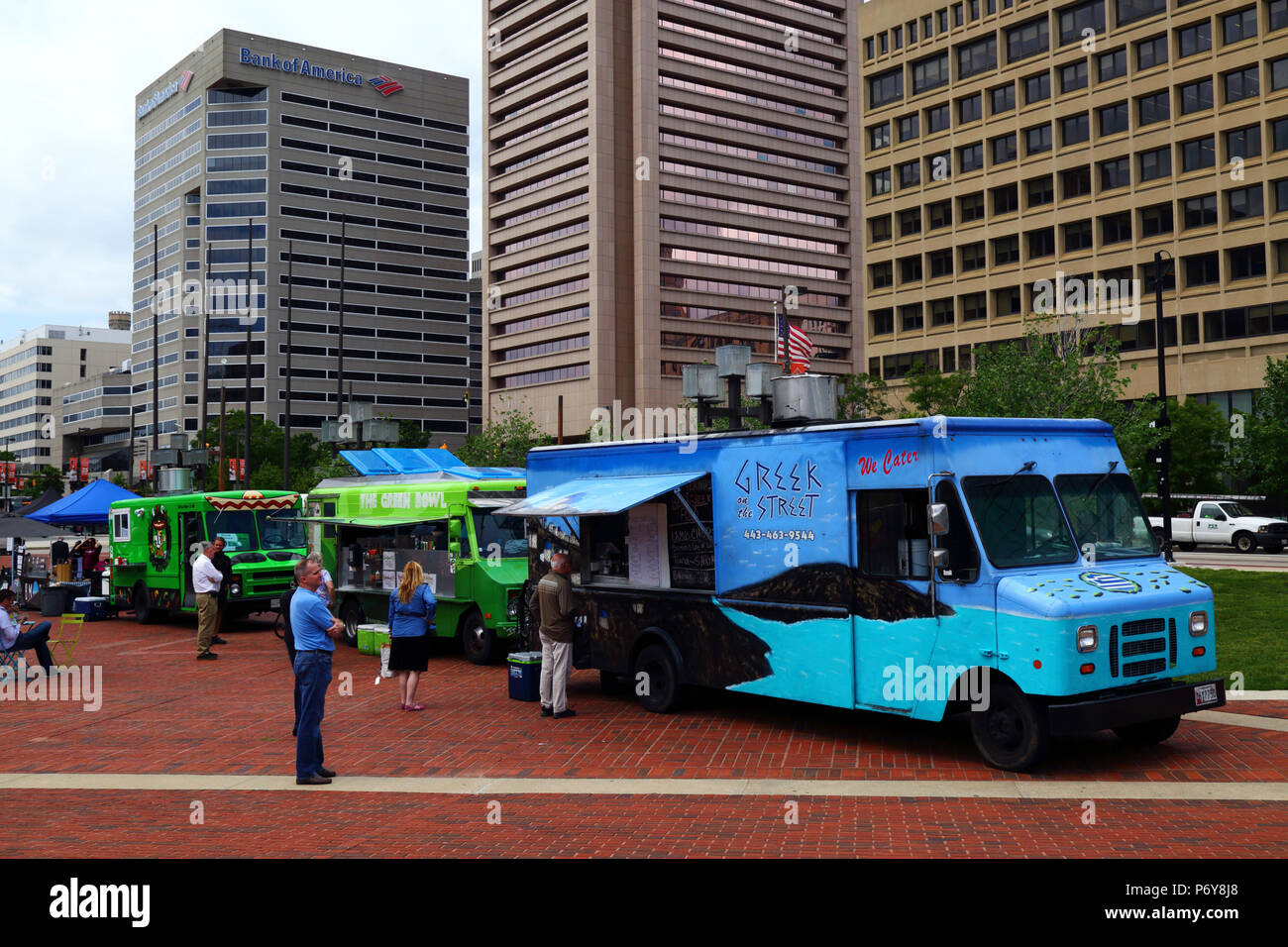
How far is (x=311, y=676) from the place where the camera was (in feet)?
30.1

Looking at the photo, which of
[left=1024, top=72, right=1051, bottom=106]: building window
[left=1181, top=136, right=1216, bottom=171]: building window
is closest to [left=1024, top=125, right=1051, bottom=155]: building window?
[left=1024, top=72, right=1051, bottom=106]: building window

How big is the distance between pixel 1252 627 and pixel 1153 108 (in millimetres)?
52195

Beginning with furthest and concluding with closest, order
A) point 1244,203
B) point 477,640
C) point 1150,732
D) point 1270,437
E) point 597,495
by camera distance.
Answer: point 1244,203, point 1270,437, point 477,640, point 597,495, point 1150,732

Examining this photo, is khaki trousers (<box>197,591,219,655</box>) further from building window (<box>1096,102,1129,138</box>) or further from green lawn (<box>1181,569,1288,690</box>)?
building window (<box>1096,102,1129,138</box>)

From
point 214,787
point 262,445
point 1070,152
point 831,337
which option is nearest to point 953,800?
point 214,787

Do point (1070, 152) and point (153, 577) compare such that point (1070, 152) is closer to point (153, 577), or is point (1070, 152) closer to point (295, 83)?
point (153, 577)

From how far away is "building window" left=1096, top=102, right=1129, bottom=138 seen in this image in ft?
203

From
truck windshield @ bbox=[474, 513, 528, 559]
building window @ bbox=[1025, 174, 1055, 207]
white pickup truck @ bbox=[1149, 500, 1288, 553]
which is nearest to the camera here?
truck windshield @ bbox=[474, 513, 528, 559]

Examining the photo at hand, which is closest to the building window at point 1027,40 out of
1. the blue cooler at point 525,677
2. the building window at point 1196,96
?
the building window at point 1196,96

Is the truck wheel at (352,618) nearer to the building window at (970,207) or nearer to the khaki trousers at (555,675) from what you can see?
the khaki trousers at (555,675)

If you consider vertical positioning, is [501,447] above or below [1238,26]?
below

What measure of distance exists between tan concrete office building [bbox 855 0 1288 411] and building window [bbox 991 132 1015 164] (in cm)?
11

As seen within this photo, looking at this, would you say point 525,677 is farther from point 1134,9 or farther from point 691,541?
point 1134,9

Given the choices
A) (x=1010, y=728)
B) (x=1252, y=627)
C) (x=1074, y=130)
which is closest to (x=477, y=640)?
(x=1010, y=728)
